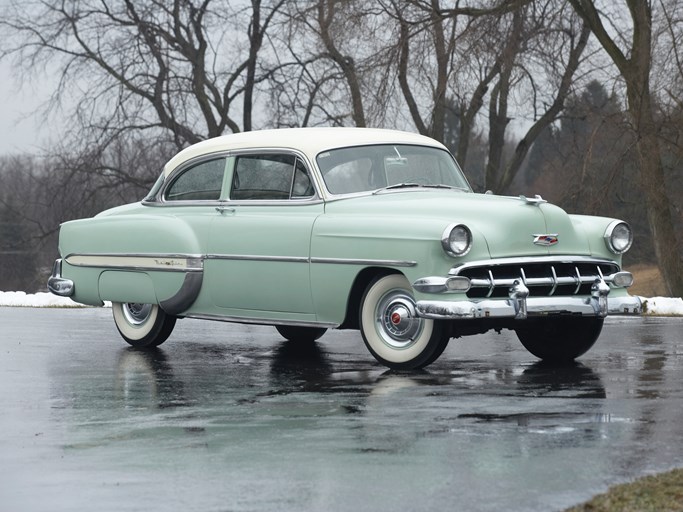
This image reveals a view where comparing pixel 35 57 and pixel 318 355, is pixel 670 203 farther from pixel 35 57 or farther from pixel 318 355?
pixel 35 57

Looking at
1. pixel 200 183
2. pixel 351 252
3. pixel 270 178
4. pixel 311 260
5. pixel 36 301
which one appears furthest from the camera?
pixel 36 301

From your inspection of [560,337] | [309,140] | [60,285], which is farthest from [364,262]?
[60,285]

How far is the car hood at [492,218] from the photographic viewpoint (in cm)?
976

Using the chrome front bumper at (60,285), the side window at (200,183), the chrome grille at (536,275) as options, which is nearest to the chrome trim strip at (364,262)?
the chrome grille at (536,275)

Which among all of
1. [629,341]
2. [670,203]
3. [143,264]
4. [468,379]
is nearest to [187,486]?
[468,379]

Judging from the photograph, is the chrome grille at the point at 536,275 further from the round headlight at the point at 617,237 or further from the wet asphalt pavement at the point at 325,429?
the wet asphalt pavement at the point at 325,429

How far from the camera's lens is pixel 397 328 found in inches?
396

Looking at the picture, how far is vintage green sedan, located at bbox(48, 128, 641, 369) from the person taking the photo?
9719mm

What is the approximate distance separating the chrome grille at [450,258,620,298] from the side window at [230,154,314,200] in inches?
75.4

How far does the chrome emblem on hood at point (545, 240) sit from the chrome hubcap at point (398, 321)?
1.06 metres

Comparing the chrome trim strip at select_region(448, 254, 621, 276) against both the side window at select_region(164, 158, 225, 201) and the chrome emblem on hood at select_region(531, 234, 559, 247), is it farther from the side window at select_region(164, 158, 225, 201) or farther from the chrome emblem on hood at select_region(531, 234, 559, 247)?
the side window at select_region(164, 158, 225, 201)

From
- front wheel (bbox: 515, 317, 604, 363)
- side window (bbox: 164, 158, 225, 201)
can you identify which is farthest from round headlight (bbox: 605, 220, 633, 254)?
side window (bbox: 164, 158, 225, 201)

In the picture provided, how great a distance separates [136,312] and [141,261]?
3.02ft

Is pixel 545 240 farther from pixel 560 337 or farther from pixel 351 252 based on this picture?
pixel 351 252
